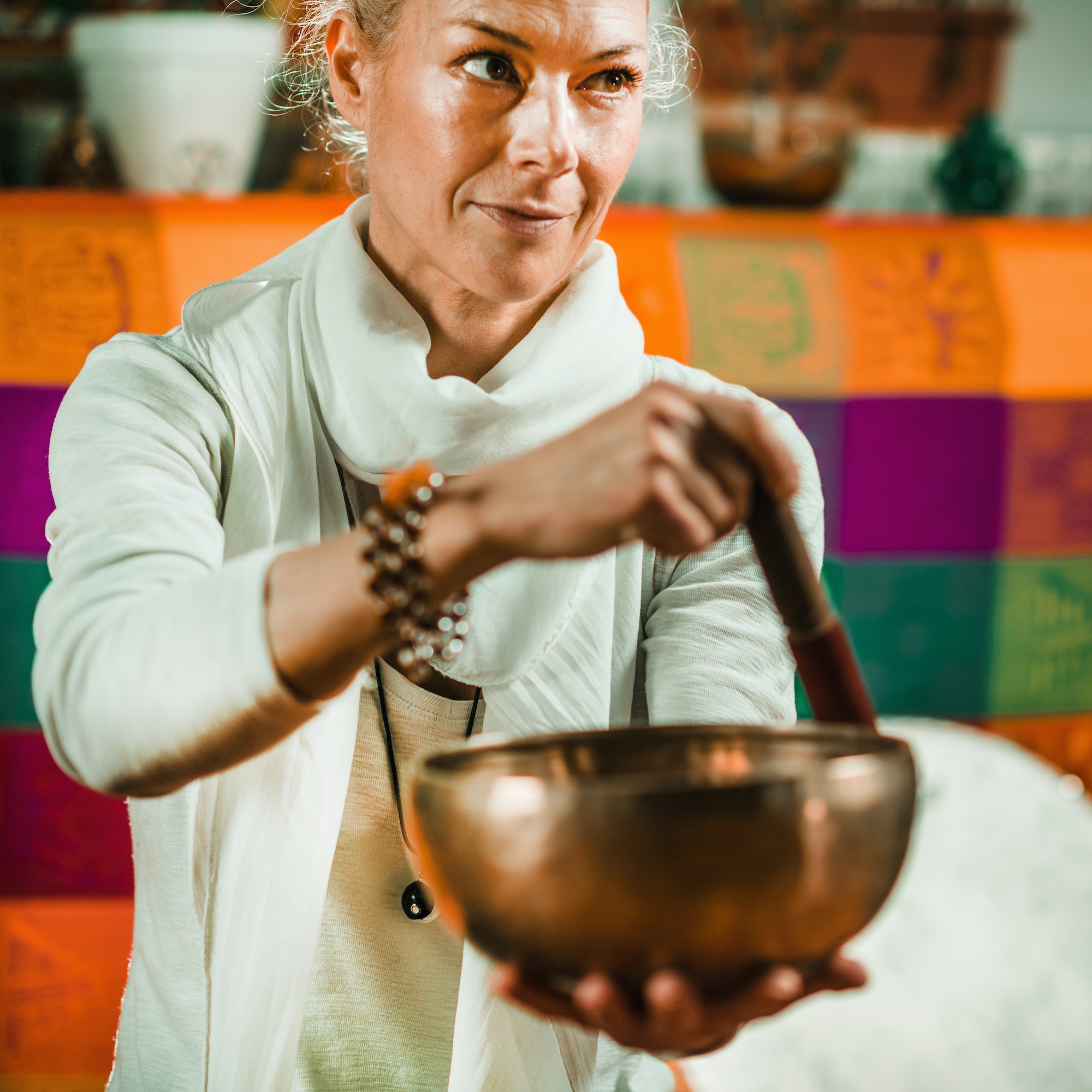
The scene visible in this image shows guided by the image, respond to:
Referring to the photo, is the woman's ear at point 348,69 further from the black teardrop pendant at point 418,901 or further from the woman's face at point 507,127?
the black teardrop pendant at point 418,901

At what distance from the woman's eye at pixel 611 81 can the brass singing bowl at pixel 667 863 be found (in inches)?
16.1

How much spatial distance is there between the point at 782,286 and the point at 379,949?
107 centimetres

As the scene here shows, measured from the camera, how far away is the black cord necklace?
75 cm

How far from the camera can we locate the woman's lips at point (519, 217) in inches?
25.6

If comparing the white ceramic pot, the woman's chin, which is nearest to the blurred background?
the white ceramic pot

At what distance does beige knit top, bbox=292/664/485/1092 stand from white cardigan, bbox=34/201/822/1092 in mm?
40

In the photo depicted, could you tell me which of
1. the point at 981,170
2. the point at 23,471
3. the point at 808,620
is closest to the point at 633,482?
the point at 808,620

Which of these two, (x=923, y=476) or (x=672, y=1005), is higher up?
(x=672, y=1005)

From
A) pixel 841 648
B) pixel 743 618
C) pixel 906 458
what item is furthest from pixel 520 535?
pixel 906 458

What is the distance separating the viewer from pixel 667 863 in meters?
0.38

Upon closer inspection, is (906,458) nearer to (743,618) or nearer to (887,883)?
(743,618)

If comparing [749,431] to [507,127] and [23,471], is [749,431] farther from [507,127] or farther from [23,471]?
[23,471]

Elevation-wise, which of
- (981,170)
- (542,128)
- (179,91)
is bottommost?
(981,170)

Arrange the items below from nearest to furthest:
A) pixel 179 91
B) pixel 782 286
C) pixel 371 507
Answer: pixel 371 507 → pixel 179 91 → pixel 782 286
